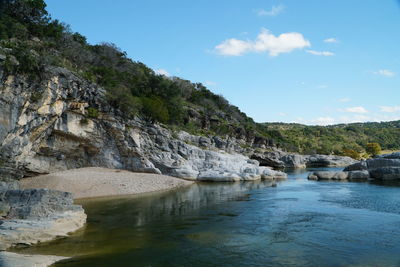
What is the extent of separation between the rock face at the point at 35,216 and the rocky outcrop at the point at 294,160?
57196 millimetres

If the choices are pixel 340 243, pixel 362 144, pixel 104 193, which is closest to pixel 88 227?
pixel 104 193

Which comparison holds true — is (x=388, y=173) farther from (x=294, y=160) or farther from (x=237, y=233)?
(x=294, y=160)

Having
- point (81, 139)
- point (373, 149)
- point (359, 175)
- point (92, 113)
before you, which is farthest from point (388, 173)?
point (373, 149)

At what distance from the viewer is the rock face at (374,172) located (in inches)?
1635

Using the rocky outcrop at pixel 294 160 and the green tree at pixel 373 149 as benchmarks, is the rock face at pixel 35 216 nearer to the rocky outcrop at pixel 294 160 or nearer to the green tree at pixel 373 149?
the rocky outcrop at pixel 294 160

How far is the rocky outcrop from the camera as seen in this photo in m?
72.2

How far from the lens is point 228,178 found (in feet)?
141

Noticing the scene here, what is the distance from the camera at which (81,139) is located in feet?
118

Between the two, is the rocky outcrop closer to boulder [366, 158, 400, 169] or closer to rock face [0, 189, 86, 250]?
boulder [366, 158, 400, 169]

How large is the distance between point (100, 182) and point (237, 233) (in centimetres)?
1877

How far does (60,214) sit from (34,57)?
15.9m

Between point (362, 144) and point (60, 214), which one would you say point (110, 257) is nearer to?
point (60, 214)

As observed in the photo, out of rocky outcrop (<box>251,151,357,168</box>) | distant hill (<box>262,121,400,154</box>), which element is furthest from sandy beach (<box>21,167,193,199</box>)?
distant hill (<box>262,121,400,154</box>)

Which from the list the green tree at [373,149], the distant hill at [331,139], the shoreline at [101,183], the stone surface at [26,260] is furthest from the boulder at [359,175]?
the green tree at [373,149]
